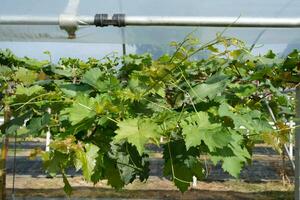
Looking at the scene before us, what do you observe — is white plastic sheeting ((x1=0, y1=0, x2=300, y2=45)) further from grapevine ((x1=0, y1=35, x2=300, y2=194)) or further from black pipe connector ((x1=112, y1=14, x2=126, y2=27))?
grapevine ((x1=0, y1=35, x2=300, y2=194))

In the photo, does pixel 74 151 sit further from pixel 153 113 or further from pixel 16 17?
pixel 16 17

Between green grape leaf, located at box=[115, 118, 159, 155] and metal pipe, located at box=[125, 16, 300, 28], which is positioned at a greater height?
metal pipe, located at box=[125, 16, 300, 28]

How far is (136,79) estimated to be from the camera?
126cm

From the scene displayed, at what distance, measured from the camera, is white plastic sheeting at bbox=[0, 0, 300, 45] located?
9.04 feet

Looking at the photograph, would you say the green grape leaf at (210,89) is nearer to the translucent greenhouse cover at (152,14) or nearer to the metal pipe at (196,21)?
the metal pipe at (196,21)

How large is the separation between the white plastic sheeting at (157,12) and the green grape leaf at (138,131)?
174 cm

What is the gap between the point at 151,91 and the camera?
1.22 metres

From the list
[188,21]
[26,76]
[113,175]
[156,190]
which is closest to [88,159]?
[113,175]

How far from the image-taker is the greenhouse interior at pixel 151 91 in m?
1.05

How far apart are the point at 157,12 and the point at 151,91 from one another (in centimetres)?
185

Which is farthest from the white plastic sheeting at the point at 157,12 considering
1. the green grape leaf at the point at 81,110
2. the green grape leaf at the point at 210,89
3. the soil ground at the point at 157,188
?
the soil ground at the point at 157,188

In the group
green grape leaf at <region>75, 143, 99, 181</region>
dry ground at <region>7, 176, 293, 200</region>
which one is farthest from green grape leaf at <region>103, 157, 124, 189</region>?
dry ground at <region>7, 176, 293, 200</region>

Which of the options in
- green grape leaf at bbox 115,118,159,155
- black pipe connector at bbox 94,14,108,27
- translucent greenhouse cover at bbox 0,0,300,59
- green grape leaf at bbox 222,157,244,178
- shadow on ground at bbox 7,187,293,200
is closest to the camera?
green grape leaf at bbox 115,118,159,155

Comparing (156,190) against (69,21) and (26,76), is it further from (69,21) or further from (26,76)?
(26,76)
